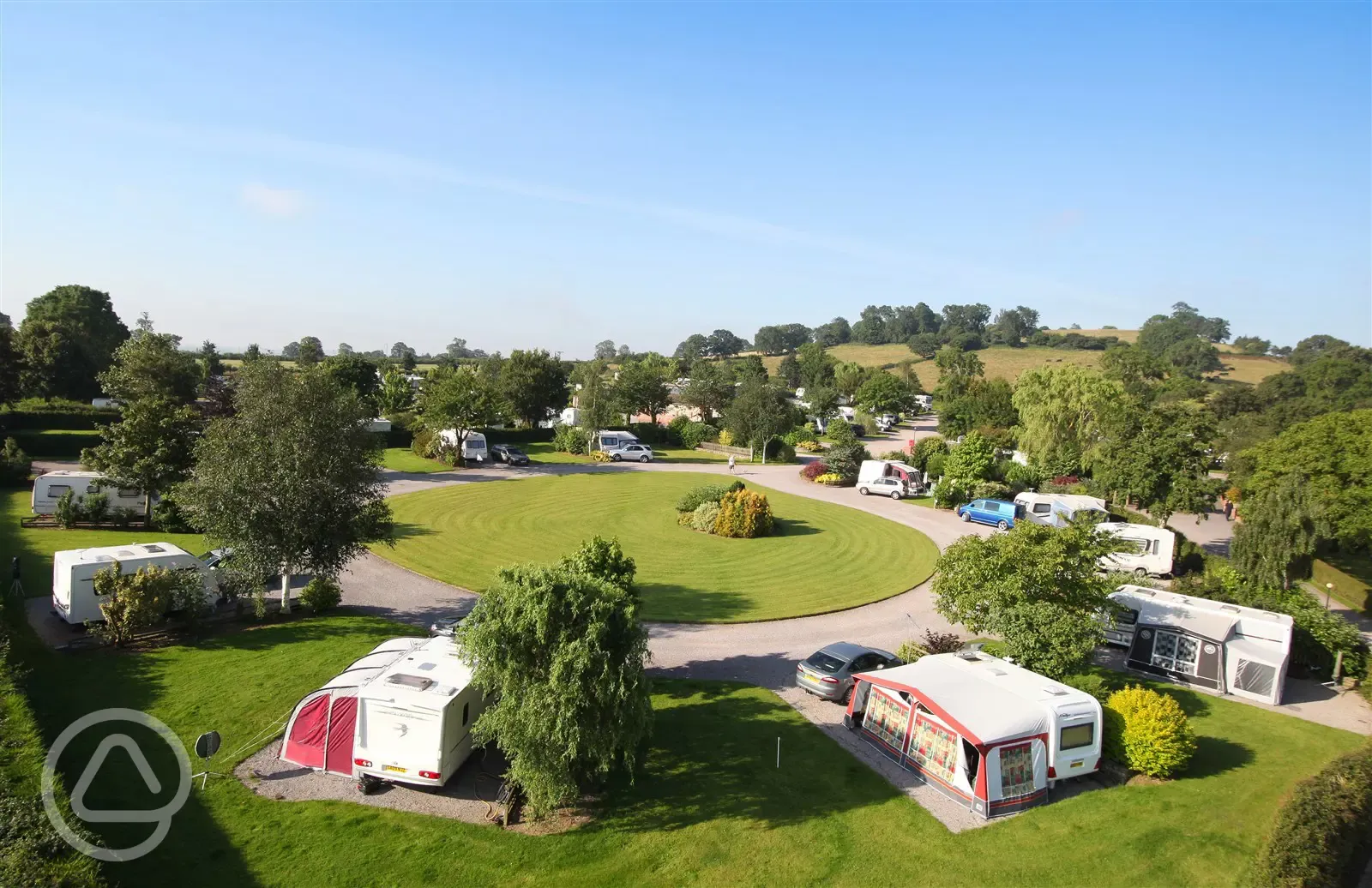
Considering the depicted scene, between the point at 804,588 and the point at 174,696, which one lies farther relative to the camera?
the point at 804,588

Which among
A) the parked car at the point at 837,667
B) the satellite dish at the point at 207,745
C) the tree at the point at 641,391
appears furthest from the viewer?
the tree at the point at 641,391

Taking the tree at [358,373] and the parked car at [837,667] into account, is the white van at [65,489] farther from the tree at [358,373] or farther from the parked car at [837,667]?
the tree at [358,373]

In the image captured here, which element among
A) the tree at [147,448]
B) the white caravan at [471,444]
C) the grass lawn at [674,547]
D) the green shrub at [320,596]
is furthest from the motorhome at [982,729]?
the white caravan at [471,444]

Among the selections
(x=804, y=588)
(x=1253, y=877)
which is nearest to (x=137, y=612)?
(x=804, y=588)

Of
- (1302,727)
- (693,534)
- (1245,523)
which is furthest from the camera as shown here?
(693,534)

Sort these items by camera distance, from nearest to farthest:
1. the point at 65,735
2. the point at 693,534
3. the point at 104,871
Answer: the point at 104,871 → the point at 65,735 → the point at 693,534

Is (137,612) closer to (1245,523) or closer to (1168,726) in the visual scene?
Result: (1168,726)

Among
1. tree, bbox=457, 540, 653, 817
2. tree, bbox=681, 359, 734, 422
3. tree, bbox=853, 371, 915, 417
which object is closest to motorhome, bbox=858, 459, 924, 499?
tree, bbox=681, 359, 734, 422
